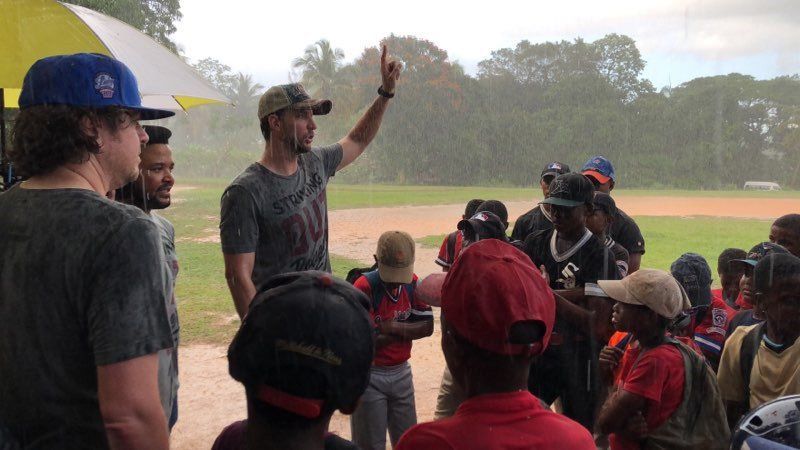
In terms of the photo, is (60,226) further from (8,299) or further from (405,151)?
(405,151)

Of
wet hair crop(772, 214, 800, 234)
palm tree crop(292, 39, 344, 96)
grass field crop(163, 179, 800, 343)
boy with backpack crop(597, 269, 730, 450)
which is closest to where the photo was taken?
boy with backpack crop(597, 269, 730, 450)

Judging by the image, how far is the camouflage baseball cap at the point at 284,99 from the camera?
305 cm

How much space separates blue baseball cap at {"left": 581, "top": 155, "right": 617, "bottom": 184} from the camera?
16.9 ft

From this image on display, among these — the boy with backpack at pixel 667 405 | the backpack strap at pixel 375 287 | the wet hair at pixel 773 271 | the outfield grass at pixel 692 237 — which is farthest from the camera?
the outfield grass at pixel 692 237

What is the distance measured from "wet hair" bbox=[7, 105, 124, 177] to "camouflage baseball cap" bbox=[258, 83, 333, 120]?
4.90 feet

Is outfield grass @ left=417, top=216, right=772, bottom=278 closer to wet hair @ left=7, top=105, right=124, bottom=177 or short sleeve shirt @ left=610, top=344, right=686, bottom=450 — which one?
short sleeve shirt @ left=610, top=344, right=686, bottom=450

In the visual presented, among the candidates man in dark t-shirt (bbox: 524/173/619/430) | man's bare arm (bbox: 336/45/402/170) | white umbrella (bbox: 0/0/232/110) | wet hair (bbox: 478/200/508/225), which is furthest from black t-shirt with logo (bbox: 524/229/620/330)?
white umbrella (bbox: 0/0/232/110)

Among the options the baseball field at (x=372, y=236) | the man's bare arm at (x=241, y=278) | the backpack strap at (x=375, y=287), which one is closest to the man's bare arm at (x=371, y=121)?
the backpack strap at (x=375, y=287)

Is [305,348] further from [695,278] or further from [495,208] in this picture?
[495,208]

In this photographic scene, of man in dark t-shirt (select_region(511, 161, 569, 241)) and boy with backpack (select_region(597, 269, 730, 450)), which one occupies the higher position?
man in dark t-shirt (select_region(511, 161, 569, 241))

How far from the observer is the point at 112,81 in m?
1.61

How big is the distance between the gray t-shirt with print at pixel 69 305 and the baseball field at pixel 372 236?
11.8 feet

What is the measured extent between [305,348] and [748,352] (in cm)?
243

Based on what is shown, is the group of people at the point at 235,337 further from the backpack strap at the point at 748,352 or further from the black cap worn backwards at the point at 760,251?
the black cap worn backwards at the point at 760,251
